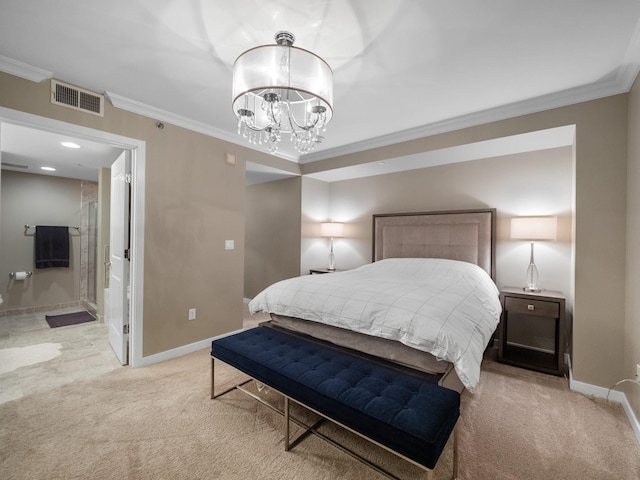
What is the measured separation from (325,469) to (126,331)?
2356 millimetres

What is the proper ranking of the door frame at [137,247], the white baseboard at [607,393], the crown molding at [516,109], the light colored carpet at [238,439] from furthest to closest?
1. the door frame at [137,247]
2. the crown molding at [516,109]
3. the white baseboard at [607,393]
4. the light colored carpet at [238,439]

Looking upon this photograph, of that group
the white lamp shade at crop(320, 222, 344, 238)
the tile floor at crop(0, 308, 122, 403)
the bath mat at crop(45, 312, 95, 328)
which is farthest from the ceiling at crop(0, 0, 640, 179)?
the bath mat at crop(45, 312, 95, 328)

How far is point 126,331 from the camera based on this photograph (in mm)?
2834

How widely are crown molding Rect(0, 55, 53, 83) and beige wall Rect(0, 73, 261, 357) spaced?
0.07m

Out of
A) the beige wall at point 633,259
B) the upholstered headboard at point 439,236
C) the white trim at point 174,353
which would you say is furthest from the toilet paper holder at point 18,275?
the beige wall at point 633,259

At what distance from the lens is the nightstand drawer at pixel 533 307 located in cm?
269

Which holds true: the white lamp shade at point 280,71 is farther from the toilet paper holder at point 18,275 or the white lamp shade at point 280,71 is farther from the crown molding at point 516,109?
the toilet paper holder at point 18,275

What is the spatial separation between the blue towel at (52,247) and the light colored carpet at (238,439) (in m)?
3.31

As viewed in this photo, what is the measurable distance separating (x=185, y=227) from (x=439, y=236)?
310 cm

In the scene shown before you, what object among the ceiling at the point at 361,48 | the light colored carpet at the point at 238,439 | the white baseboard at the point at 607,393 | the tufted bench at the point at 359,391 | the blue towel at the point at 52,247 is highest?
the ceiling at the point at 361,48

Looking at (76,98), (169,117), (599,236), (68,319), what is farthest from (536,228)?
(68,319)

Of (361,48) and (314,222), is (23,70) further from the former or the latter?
(314,222)

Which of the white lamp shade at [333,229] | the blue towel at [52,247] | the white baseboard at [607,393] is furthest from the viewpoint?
the white lamp shade at [333,229]

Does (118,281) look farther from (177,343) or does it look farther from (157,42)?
(157,42)
